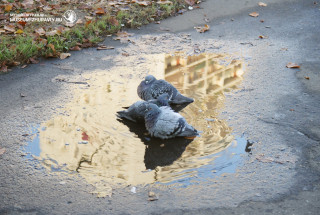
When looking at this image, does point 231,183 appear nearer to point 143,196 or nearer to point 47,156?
point 143,196

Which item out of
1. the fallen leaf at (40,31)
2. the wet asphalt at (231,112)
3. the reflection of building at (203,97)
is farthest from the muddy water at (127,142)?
the fallen leaf at (40,31)

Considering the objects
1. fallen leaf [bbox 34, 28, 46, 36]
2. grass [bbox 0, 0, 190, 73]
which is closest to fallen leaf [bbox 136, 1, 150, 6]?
grass [bbox 0, 0, 190, 73]

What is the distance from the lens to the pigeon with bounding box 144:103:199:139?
4.64m

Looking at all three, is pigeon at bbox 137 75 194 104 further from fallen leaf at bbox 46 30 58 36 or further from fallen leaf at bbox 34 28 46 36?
fallen leaf at bbox 34 28 46 36

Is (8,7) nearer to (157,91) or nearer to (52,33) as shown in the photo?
(52,33)

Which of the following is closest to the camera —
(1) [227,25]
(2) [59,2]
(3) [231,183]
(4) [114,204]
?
(4) [114,204]

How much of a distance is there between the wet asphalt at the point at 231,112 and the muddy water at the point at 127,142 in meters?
0.15

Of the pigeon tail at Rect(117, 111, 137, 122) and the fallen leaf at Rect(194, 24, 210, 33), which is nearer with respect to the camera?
the pigeon tail at Rect(117, 111, 137, 122)

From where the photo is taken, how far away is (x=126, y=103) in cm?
554

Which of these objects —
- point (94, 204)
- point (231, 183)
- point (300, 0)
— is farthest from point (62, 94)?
point (300, 0)

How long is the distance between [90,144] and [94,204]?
3.37 ft

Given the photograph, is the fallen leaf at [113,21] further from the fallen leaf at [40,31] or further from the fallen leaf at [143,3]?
the fallen leaf at [40,31]

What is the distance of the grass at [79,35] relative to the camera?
6.83 meters

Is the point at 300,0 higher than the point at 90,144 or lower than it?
higher
